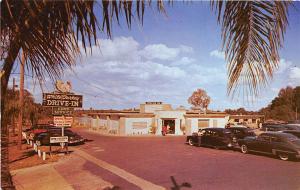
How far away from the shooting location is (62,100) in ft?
67.3

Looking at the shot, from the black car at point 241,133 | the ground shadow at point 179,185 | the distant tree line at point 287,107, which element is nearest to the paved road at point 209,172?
the ground shadow at point 179,185

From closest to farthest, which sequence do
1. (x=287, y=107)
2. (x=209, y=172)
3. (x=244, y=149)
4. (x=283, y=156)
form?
(x=209, y=172) → (x=283, y=156) → (x=244, y=149) → (x=287, y=107)

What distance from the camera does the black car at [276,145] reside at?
16925 millimetres

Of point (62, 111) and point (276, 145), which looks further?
point (62, 111)

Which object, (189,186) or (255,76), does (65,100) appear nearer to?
(189,186)

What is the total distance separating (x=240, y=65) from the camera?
3.08 meters

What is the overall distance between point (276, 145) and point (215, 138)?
5748 millimetres

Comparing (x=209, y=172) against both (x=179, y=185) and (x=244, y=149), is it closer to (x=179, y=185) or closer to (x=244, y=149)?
(x=179, y=185)

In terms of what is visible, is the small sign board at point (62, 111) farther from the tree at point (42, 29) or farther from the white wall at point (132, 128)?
the white wall at point (132, 128)

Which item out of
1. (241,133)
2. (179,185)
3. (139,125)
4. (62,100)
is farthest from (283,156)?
(139,125)

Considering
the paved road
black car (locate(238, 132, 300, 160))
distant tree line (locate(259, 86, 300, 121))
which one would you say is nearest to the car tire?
black car (locate(238, 132, 300, 160))

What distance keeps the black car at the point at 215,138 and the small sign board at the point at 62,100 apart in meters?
9.85

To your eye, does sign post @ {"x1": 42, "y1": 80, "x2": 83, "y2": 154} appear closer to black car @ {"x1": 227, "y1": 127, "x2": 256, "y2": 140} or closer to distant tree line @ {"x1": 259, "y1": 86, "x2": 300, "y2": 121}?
black car @ {"x1": 227, "y1": 127, "x2": 256, "y2": 140}

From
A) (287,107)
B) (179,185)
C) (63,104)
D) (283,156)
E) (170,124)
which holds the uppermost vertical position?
(287,107)
